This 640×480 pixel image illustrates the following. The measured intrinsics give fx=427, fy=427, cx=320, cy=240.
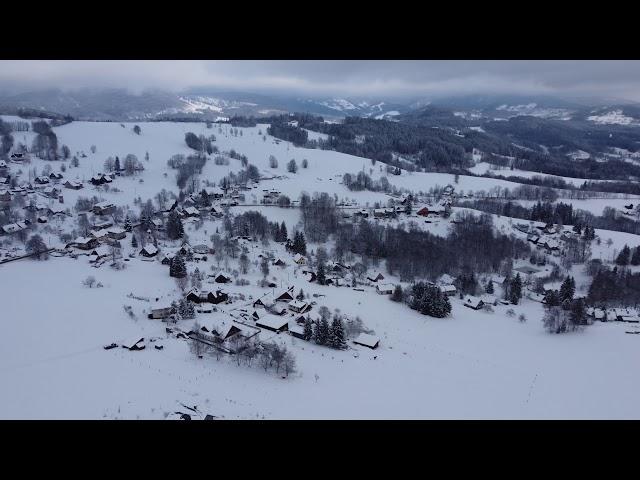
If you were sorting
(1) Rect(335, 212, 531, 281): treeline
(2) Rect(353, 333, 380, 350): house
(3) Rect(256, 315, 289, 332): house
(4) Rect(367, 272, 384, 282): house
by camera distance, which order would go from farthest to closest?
(1) Rect(335, 212, 531, 281): treeline, (4) Rect(367, 272, 384, 282): house, (3) Rect(256, 315, 289, 332): house, (2) Rect(353, 333, 380, 350): house

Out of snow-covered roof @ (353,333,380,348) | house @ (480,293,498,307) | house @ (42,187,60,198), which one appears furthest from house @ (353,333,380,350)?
house @ (42,187,60,198)

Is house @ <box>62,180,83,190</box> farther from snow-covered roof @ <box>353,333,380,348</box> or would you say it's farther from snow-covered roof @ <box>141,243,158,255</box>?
snow-covered roof @ <box>353,333,380,348</box>

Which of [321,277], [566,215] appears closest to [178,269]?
[321,277]

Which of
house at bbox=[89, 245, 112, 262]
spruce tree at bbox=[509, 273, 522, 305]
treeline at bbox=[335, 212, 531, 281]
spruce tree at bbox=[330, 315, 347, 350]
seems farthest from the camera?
treeline at bbox=[335, 212, 531, 281]

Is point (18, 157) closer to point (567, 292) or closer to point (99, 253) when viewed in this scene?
point (99, 253)

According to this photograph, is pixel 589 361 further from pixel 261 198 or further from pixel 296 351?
pixel 261 198

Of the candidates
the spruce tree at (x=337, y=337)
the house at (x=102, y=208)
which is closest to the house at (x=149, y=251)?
the house at (x=102, y=208)

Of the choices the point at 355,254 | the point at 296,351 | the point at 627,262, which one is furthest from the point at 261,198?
the point at 627,262
